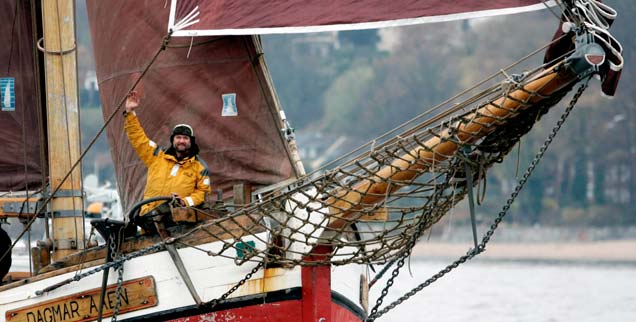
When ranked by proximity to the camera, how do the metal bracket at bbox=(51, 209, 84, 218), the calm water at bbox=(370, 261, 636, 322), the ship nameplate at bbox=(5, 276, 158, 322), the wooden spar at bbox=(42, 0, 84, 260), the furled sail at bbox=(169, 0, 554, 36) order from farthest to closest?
the calm water at bbox=(370, 261, 636, 322) → the wooden spar at bbox=(42, 0, 84, 260) → the metal bracket at bbox=(51, 209, 84, 218) → the ship nameplate at bbox=(5, 276, 158, 322) → the furled sail at bbox=(169, 0, 554, 36)

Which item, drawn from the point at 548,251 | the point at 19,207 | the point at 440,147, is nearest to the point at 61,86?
the point at 19,207

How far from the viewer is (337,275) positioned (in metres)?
13.7

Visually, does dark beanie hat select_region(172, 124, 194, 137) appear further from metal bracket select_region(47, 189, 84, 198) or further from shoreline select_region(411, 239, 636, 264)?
shoreline select_region(411, 239, 636, 264)

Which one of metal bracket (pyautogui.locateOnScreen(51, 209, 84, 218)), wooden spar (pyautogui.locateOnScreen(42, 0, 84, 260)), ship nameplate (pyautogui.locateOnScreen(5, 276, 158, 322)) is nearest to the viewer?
ship nameplate (pyautogui.locateOnScreen(5, 276, 158, 322))

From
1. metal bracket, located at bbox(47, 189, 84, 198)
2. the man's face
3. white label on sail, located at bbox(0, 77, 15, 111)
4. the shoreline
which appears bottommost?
the shoreline

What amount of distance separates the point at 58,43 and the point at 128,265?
2.85m

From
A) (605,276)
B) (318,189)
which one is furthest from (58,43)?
(605,276)

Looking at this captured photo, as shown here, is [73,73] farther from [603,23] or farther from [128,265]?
[603,23]

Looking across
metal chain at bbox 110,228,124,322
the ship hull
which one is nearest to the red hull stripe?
the ship hull

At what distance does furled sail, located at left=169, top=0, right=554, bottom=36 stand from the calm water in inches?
619

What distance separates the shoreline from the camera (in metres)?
50.5

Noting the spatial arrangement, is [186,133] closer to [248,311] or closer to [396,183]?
[248,311]

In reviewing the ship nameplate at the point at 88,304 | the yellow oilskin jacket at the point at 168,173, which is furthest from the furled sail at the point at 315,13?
the ship nameplate at the point at 88,304

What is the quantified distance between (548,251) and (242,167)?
38946 mm
